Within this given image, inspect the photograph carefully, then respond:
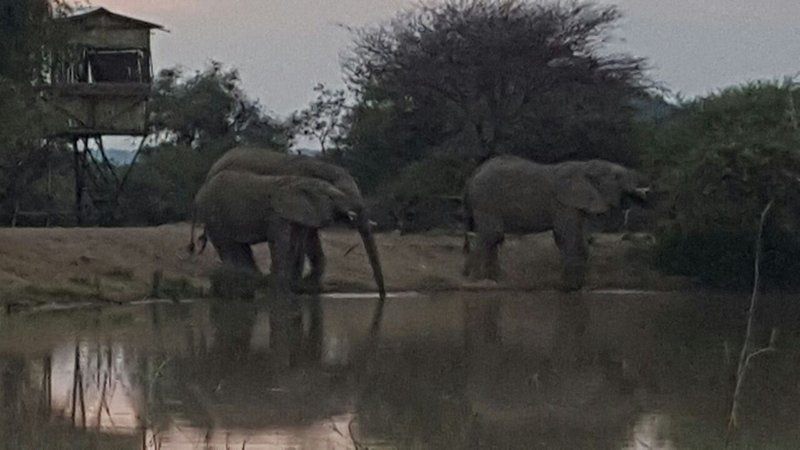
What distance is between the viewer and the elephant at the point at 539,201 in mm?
27406

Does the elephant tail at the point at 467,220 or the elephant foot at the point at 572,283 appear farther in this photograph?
the elephant tail at the point at 467,220

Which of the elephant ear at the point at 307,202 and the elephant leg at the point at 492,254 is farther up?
the elephant ear at the point at 307,202

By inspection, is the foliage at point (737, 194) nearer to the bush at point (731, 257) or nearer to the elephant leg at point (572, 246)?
the bush at point (731, 257)

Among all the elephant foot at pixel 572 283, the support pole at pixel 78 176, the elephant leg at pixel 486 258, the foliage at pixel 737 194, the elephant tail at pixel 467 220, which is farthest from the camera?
the support pole at pixel 78 176

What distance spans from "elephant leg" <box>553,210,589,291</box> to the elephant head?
220 mm

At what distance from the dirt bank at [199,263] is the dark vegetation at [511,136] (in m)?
1.25

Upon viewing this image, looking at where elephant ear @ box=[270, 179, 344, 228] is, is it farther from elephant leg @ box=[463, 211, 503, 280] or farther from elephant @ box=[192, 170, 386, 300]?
elephant leg @ box=[463, 211, 503, 280]

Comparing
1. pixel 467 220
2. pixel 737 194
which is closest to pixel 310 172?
pixel 467 220

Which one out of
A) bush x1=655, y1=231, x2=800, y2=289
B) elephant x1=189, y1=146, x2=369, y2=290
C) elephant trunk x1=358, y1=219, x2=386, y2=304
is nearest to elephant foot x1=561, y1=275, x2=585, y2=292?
bush x1=655, y1=231, x2=800, y2=289

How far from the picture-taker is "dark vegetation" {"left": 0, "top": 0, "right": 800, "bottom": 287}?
26.4m

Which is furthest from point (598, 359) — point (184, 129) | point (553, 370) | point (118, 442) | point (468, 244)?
point (184, 129)

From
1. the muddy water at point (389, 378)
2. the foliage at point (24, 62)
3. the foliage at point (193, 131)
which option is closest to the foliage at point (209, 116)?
the foliage at point (193, 131)

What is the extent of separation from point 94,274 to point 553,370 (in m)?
10.8

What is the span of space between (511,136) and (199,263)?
32.1ft
